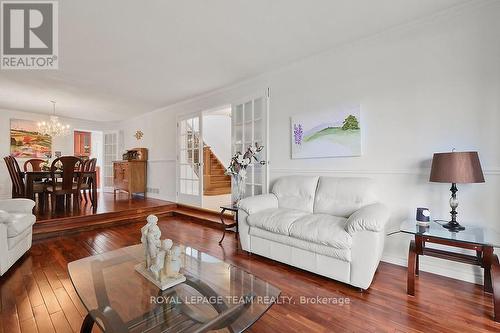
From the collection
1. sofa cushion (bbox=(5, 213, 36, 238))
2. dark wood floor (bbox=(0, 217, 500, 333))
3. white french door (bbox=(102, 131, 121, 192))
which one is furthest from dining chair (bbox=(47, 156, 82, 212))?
white french door (bbox=(102, 131, 121, 192))

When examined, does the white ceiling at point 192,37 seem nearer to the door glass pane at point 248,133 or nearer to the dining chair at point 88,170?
the door glass pane at point 248,133

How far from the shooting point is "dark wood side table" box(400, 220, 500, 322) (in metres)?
1.61

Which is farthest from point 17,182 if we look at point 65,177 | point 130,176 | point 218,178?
point 218,178

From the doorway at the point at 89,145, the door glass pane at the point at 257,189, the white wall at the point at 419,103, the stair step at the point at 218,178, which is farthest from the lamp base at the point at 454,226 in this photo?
the doorway at the point at 89,145

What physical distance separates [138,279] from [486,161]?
2.96 metres

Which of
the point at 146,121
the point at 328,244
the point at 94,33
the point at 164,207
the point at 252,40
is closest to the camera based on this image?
the point at 328,244

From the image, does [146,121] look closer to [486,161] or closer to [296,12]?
[296,12]

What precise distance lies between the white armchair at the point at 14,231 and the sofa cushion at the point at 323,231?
2.70 metres

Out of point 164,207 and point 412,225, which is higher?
point 412,225

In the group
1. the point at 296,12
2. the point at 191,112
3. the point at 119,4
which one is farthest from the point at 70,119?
the point at 296,12

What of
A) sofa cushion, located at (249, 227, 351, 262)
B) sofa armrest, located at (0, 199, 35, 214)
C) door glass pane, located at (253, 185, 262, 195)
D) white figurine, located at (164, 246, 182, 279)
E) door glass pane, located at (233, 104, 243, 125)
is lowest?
sofa cushion, located at (249, 227, 351, 262)

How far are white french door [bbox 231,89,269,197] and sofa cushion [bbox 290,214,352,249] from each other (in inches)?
53.4

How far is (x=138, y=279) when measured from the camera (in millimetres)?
1446

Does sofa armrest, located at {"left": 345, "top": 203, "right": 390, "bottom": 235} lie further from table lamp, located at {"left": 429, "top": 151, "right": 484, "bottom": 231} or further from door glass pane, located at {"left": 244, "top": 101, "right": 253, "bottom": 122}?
door glass pane, located at {"left": 244, "top": 101, "right": 253, "bottom": 122}
